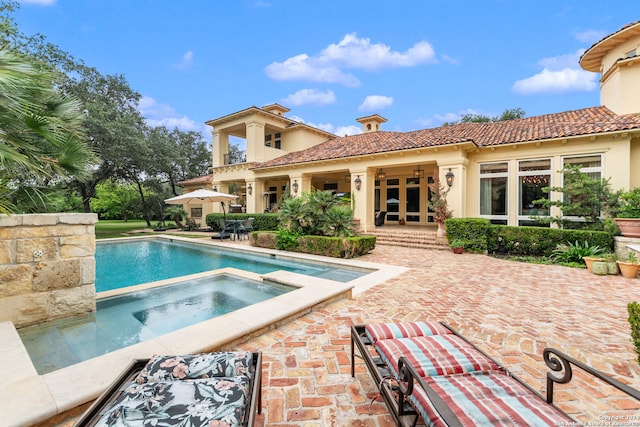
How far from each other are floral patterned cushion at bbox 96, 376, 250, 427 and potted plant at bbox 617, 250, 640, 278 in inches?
363

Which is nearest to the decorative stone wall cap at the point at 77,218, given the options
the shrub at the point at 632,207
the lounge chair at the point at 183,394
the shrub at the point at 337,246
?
the lounge chair at the point at 183,394

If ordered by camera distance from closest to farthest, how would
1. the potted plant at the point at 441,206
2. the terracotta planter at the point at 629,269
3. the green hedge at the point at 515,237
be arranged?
the terracotta planter at the point at 629,269, the green hedge at the point at 515,237, the potted plant at the point at 441,206

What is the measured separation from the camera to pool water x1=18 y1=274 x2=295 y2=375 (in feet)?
11.7

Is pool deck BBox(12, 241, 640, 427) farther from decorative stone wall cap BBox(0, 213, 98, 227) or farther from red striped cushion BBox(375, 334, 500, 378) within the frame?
decorative stone wall cap BBox(0, 213, 98, 227)

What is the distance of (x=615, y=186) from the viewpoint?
9.71 metres

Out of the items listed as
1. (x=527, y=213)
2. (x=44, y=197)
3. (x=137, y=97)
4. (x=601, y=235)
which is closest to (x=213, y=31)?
(x=137, y=97)

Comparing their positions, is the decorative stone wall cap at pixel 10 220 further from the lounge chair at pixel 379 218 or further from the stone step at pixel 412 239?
the lounge chair at pixel 379 218

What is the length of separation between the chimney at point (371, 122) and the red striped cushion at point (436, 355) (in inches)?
755

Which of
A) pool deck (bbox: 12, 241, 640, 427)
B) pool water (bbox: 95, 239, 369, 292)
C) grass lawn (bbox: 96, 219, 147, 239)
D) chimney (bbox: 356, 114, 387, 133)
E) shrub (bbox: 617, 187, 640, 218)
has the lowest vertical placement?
pool water (bbox: 95, 239, 369, 292)

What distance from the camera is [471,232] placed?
407 inches

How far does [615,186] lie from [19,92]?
15.2 m

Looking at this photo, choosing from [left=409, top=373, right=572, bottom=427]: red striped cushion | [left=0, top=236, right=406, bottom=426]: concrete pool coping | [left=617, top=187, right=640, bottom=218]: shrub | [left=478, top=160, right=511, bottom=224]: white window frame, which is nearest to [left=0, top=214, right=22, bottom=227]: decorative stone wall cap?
[left=0, top=236, right=406, bottom=426]: concrete pool coping

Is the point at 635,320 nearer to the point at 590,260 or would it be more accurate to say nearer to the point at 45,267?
the point at 590,260

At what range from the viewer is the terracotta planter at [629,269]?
6.70m
